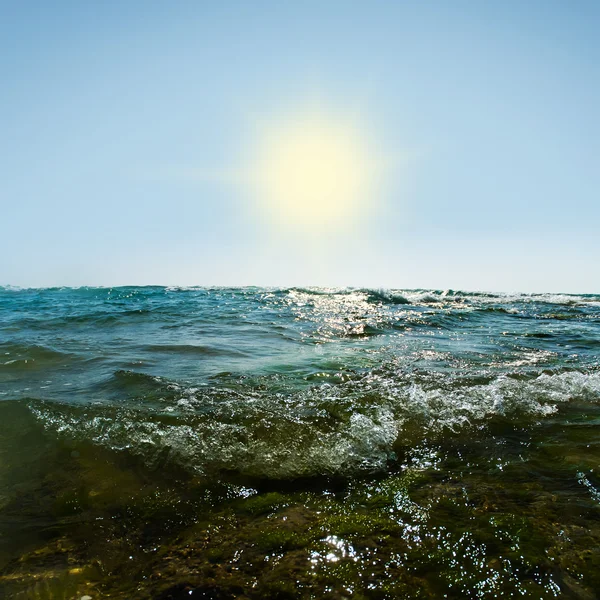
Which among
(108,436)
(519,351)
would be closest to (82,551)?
(108,436)

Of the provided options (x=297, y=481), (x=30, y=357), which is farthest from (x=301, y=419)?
(x=30, y=357)

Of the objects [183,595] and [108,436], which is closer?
[183,595]

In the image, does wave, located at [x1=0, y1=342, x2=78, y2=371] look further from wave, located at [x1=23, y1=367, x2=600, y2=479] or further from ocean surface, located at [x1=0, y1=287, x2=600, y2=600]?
wave, located at [x1=23, y1=367, x2=600, y2=479]

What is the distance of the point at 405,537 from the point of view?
2361 millimetres

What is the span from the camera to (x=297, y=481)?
309cm

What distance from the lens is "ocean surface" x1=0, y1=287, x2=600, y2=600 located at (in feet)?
6.85

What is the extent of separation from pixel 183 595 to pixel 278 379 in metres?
3.98

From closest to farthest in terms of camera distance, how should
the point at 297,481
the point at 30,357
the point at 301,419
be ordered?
the point at 297,481
the point at 301,419
the point at 30,357

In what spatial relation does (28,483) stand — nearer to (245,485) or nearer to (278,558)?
(245,485)

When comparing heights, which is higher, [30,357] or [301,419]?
[30,357]

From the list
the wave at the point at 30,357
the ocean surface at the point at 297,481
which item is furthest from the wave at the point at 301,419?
the wave at the point at 30,357

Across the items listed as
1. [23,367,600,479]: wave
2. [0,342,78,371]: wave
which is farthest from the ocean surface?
[0,342,78,371]: wave

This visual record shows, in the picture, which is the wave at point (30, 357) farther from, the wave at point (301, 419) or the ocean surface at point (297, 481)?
the wave at point (301, 419)

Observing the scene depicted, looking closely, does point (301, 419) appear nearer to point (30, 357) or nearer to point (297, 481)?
point (297, 481)
